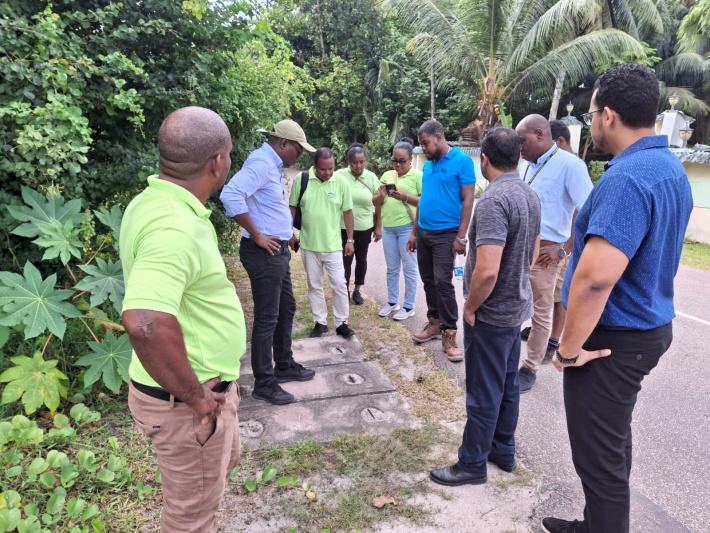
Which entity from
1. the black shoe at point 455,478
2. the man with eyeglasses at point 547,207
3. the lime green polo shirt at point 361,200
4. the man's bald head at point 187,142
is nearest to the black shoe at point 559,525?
the black shoe at point 455,478

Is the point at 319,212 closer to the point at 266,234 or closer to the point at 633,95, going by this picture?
the point at 266,234

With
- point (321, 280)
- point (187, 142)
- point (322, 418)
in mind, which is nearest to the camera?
point (187, 142)

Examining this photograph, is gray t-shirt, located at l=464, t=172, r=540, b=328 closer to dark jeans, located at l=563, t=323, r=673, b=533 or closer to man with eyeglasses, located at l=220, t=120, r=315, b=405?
dark jeans, located at l=563, t=323, r=673, b=533

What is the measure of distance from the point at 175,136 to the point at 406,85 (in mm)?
18284

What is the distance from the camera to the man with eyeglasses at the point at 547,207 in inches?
143

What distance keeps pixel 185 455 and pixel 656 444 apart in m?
3.00

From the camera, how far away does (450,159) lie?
13.7 ft

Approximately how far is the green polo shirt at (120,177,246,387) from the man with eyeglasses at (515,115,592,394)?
278 centimetres

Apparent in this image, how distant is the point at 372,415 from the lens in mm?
3283

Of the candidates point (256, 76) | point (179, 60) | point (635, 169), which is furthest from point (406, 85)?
point (635, 169)

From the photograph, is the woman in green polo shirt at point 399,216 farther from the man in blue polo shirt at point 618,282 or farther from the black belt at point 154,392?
the black belt at point 154,392

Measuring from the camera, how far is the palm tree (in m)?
13.3

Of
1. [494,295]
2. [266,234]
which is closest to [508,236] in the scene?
[494,295]

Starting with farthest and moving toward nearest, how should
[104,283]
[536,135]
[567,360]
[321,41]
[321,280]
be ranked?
[321,41] < [321,280] < [536,135] < [104,283] < [567,360]
